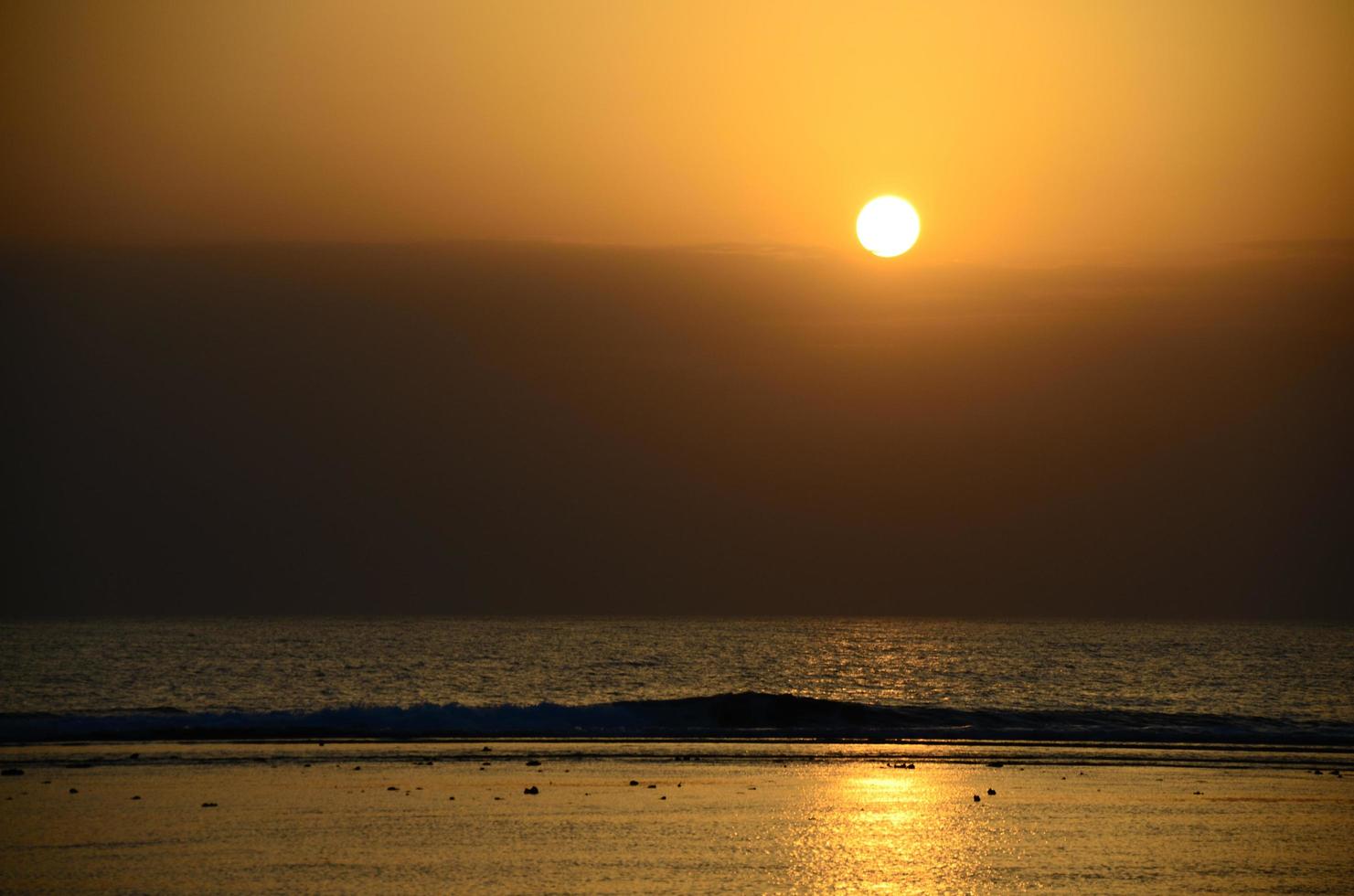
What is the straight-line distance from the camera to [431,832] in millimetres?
25625

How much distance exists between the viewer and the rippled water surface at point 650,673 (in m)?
78.9

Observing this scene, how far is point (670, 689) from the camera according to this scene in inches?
3529

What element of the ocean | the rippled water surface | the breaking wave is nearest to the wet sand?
the breaking wave

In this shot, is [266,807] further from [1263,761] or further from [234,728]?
[1263,761]

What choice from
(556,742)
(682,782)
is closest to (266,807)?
(682,782)

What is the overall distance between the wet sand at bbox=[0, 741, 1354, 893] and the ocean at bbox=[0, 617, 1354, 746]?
41.5 ft

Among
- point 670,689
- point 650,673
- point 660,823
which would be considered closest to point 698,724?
point 670,689

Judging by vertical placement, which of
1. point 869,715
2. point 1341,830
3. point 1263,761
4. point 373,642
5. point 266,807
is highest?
point 373,642

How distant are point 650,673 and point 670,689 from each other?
55.9 ft

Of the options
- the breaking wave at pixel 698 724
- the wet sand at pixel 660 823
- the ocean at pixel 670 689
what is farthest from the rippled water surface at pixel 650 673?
the wet sand at pixel 660 823

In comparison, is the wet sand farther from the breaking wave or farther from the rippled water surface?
the rippled water surface

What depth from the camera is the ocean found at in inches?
2195

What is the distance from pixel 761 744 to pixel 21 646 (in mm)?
139105

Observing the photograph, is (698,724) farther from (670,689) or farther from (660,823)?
(660,823)
